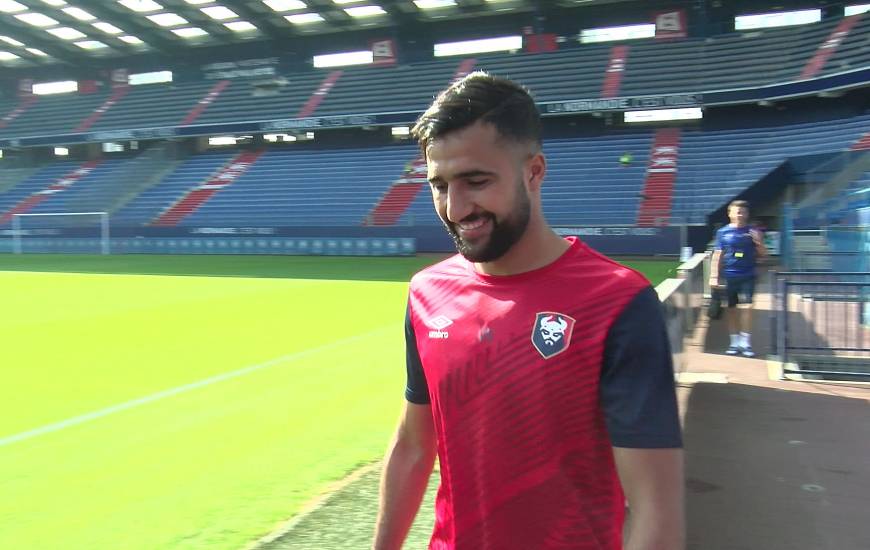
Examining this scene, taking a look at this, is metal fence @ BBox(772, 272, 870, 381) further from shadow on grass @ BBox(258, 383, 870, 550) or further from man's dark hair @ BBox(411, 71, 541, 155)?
man's dark hair @ BBox(411, 71, 541, 155)

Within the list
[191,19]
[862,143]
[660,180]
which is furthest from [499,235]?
[191,19]

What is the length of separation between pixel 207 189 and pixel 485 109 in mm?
41012

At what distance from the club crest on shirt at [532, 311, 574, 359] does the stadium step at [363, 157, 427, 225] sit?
32.2 metres

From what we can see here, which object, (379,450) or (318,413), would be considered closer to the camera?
(379,450)

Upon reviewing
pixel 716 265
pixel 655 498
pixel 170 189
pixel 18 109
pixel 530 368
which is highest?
pixel 18 109

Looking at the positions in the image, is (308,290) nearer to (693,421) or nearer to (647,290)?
(693,421)

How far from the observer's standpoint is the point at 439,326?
174 centimetres

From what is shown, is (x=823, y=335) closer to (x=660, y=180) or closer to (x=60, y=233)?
(x=660, y=180)

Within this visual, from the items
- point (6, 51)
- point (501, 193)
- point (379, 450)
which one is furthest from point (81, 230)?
point (501, 193)

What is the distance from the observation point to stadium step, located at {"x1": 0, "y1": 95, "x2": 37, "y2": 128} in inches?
1950

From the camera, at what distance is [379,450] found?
5.58 m

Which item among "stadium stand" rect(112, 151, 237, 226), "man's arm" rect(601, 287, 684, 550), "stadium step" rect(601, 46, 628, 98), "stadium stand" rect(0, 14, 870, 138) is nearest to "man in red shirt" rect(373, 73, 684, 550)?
"man's arm" rect(601, 287, 684, 550)

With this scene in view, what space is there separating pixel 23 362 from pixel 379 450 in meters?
6.03

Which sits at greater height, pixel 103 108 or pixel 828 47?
pixel 103 108
